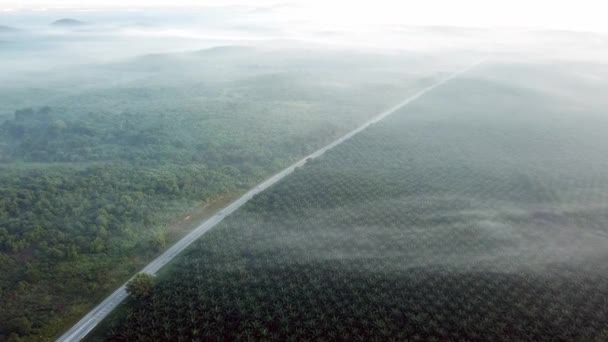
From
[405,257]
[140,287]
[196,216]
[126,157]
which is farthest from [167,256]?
[126,157]

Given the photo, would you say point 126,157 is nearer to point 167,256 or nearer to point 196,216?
point 196,216

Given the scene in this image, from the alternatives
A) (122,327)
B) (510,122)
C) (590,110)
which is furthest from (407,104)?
(122,327)

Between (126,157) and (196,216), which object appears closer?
(196,216)

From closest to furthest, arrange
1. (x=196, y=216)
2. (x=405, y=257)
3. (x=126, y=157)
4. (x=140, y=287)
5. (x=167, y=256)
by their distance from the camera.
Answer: (x=140, y=287) → (x=405, y=257) → (x=167, y=256) → (x=196, y=216) → (x=126, y=157)

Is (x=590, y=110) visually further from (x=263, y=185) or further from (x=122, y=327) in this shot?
(x=122, y=327)

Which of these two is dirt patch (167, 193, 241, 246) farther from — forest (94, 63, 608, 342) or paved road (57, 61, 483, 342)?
forest (94, 63, 608, 342)

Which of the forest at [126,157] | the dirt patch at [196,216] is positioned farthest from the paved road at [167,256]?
the forest at [126,157]

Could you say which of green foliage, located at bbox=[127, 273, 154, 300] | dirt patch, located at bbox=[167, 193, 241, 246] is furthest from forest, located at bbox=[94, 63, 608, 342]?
dirt patch, located at bbox=[167, 193, 241, 246]
